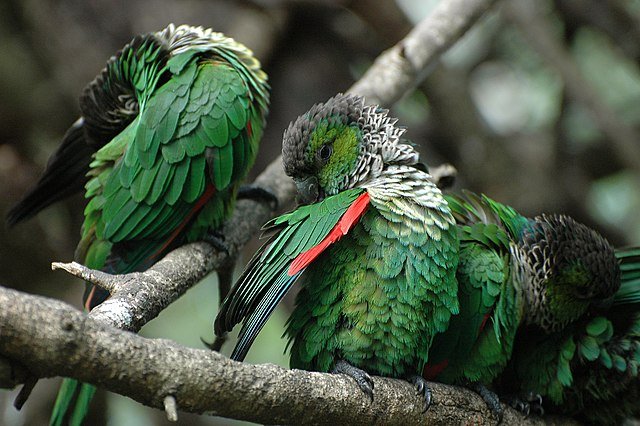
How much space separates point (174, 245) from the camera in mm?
4254

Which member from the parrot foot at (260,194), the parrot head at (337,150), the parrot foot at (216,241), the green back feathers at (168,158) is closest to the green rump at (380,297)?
the parrot head at (337,150)

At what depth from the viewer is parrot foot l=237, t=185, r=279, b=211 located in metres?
4.68

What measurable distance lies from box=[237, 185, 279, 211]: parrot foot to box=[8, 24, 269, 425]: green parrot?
0.36 metres

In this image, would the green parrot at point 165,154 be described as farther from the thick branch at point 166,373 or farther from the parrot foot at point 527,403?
the parrot foot at point 527,403

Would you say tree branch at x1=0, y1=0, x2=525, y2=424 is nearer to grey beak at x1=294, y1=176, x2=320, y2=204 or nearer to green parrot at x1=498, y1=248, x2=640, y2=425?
green parrot at x1=498, y1=248, x2=640, y2=425

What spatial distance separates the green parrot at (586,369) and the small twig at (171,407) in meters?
2.11

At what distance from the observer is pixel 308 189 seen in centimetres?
362

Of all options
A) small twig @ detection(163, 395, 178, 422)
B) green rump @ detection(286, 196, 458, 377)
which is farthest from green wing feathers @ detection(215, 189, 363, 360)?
small twig @ detection(163, 395, 178, 422)

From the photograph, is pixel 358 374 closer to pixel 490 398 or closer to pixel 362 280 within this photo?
pixel 362 280

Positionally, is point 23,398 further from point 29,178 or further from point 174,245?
point 29,178

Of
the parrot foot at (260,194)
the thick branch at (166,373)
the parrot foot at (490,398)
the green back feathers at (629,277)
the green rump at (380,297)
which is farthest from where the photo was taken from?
the parrot foot at (260,194)

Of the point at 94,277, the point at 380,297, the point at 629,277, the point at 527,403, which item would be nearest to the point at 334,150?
the point at 380,297

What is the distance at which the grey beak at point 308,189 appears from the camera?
362 centimetres

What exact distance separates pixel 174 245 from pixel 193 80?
914 mm
